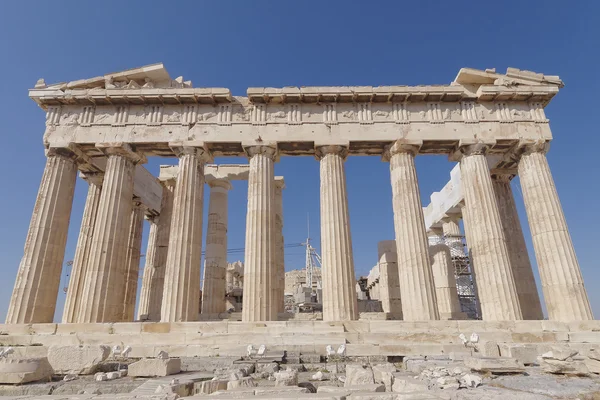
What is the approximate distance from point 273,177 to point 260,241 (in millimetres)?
3372

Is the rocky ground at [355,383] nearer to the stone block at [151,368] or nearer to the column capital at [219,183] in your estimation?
the stone block at [151,368]

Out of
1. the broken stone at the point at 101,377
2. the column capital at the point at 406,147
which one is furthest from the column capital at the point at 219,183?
the broken stone at the point at 101,377

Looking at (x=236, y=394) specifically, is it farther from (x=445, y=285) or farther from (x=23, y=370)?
(x=445, y=285)

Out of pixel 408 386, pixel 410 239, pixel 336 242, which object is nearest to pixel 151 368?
pixel 408 386

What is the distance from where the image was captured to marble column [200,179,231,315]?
2122 centimetres

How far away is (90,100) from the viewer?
17781 millimetres

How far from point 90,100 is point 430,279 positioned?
1799 cm

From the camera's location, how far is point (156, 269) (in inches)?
850

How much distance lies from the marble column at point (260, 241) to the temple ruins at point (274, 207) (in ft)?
0.18

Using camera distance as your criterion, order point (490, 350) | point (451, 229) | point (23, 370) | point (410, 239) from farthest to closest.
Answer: point (451, 229) → point (410, 239) → point (490, 350) → point (23, 370)

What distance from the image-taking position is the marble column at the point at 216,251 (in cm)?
2122

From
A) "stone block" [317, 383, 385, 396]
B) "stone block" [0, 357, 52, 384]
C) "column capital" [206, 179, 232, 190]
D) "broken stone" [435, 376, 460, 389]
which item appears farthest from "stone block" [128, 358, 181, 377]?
"column capital" [206, 179, 232, 190]

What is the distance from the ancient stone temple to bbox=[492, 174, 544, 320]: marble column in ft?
0.22

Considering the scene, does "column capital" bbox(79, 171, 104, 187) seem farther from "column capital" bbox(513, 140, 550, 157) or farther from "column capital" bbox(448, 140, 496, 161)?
"column capital" bbox(513, 140, 550, 157)
